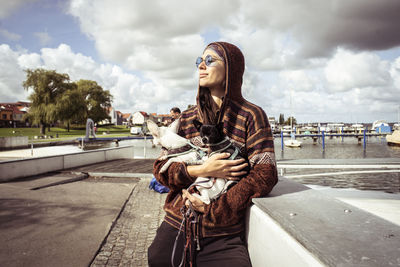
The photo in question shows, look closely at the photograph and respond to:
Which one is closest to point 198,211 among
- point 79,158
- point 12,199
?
point 12,199

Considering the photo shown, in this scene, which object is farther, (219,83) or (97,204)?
(97,204)

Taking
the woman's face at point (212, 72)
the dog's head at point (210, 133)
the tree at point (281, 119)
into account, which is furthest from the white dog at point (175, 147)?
the tree at point (281, 119)

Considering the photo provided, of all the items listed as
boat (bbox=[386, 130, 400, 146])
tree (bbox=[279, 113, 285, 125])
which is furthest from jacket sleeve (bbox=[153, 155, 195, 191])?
tree (bbox=[279, 113, 285, 125])

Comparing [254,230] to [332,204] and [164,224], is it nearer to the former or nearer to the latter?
[332,204]

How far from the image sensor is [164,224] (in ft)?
6.16

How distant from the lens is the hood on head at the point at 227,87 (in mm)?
1783

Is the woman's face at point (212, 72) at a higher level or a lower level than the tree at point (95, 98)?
lower

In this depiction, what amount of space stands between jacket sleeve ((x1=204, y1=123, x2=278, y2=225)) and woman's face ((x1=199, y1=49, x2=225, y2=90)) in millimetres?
529

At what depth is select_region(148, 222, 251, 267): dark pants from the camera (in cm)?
161

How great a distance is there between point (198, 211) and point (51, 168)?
809 centimetres

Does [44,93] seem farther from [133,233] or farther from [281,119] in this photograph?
[281,119]

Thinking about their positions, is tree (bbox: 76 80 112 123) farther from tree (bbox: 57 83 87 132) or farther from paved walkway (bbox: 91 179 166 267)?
paved walkway (bbox: 91 179 166 267)

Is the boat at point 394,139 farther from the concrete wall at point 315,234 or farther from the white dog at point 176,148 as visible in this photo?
the white dog at point 176,148

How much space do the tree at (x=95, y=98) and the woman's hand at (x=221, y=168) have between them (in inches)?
2712
